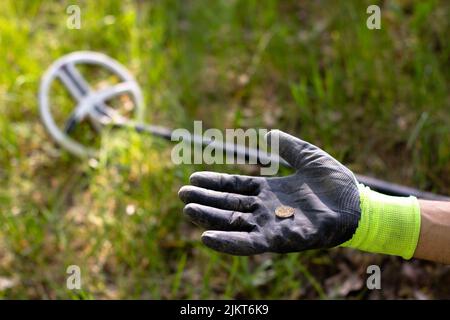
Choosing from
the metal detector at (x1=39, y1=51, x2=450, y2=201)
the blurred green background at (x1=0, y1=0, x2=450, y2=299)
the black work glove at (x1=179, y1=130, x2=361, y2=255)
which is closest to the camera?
the black work glove at (x1=179, y1=130, x2=361, y2=255)

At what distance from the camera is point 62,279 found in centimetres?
259

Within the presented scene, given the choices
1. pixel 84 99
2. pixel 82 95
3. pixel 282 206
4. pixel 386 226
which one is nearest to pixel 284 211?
pixel 282 206

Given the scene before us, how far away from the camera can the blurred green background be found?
2525 mm

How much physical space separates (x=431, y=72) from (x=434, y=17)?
445 mm

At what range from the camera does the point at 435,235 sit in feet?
6.12

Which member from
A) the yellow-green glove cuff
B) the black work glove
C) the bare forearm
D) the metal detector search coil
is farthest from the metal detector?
the bare forearm

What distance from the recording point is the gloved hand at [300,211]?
1778 mm

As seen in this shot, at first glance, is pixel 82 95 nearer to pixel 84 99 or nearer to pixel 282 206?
pixel 84 99

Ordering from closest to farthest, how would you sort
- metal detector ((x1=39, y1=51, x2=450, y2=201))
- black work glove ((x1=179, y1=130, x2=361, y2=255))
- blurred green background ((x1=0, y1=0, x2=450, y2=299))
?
black work glove ((x1=179, y1=130, x2=361, y2=255)) < blurred green background ((x1=0, y1=0, x2=450, y2=299)) < metal detector ((x1=39, y1=51, x2=450, y2=201))

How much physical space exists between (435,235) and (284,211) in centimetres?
49

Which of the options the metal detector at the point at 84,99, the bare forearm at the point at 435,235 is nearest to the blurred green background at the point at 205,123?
the metal detector at the point at 84,99

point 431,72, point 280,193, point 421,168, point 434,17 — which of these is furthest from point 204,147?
point 434,17

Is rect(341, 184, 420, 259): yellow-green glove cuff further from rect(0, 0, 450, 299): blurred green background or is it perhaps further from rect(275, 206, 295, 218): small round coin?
rect(0, 0, 450, 299): blurred green background
